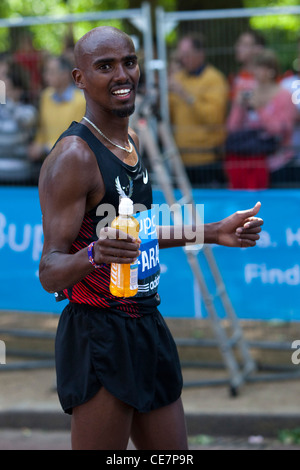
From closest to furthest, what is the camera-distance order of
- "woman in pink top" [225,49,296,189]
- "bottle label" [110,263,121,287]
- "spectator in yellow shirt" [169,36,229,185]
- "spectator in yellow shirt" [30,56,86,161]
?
"bottle label" [110,263,121,287]
"woman in pink top" [225,49,296,189]
"spectator in yellow shirt" [169,36,229,185]
"spectator in yellow shirt" [30,56,86,161]

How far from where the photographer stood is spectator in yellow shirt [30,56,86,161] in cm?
655

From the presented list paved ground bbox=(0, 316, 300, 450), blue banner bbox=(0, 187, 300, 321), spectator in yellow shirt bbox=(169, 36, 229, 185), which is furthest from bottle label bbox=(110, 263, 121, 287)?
spectator in yellow shirt bbox=(169, 36, 229, 185)

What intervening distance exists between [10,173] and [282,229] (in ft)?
8.39

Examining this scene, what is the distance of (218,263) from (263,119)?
1368 mm

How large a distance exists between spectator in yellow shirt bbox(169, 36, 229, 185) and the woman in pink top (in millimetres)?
147

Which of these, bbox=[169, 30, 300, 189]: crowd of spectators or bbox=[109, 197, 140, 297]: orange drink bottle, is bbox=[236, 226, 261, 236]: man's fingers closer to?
bbox=[109, 197, 140, 297]: orange drink bottle

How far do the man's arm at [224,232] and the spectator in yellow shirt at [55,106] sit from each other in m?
3.52

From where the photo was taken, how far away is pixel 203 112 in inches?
253

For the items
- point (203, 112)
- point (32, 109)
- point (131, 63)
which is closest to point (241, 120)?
point (203, 112)

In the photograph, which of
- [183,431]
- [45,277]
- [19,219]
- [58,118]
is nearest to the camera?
[45,277]

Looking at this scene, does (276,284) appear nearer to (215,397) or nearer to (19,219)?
(215,397)

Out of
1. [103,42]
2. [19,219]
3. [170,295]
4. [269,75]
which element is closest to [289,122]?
[269,75]

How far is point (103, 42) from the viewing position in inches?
108

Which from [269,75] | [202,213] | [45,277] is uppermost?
[269,75]
